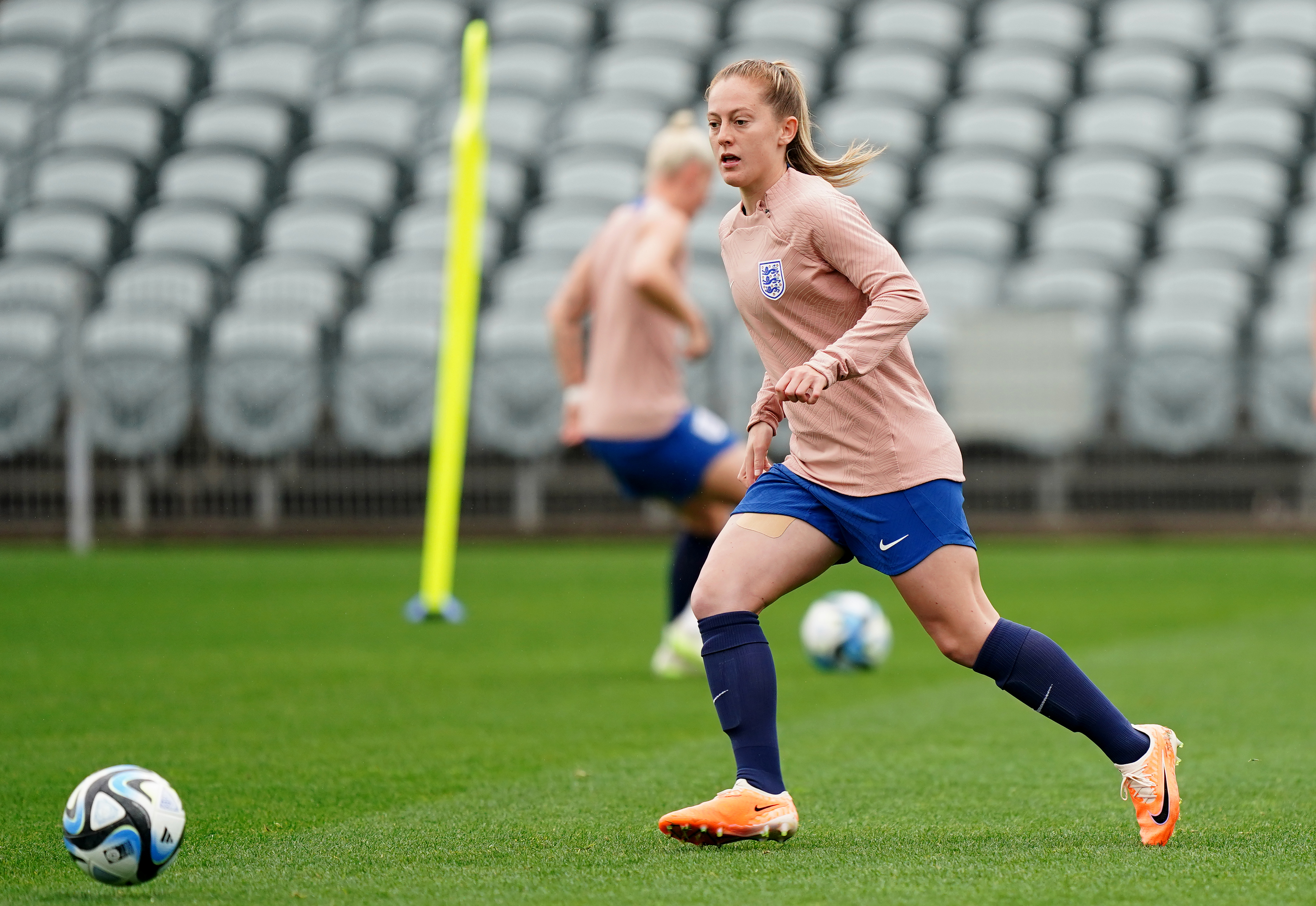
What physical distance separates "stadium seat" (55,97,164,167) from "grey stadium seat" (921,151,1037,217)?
916 centimetres

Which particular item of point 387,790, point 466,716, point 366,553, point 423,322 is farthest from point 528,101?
point 387,790

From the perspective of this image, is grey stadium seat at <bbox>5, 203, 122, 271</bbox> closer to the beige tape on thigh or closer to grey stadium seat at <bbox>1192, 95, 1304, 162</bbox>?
grey stadium seat at <bbox>1192, 95, 1304, 162</bbox>

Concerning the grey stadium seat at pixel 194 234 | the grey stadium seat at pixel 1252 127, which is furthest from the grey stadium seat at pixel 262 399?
the grey stadium seat at pixel 1252 127

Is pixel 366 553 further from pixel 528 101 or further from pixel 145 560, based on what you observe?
pixel 528 101

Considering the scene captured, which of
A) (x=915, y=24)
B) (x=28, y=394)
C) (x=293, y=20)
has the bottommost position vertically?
(x=28, y=394)

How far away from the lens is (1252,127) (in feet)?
64.6

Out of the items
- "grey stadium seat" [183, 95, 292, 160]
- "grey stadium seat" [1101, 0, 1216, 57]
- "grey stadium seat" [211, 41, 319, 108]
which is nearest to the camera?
"grey stadium seat" [183, 95, 292, 160]

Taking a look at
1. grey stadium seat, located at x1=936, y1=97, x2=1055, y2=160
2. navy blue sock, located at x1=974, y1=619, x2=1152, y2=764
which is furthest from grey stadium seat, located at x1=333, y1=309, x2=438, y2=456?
navy blue sock, located at x1=974, y1=619, x2=1152, y2=764

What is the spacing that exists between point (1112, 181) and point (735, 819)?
54.3ft

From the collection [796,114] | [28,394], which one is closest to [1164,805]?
[796,114]

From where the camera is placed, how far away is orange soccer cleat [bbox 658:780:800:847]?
11.6 ft

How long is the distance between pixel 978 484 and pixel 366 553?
5512 mm

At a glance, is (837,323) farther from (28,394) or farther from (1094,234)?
(1094,234)

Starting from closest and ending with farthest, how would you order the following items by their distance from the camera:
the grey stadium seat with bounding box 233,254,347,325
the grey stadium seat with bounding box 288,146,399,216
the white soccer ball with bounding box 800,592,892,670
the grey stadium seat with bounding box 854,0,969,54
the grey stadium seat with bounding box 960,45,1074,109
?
the white soccer ball with bounding box 800,592,892,670 < the grey stadium seat with bounding box 233,254,347,325 < the grey stadium seat with bounding box 288,146,399,216 < the grey stadium seat with bounding box 960,45,1074,109 < the grey stadium seat with bounding box 854,0,969,54
